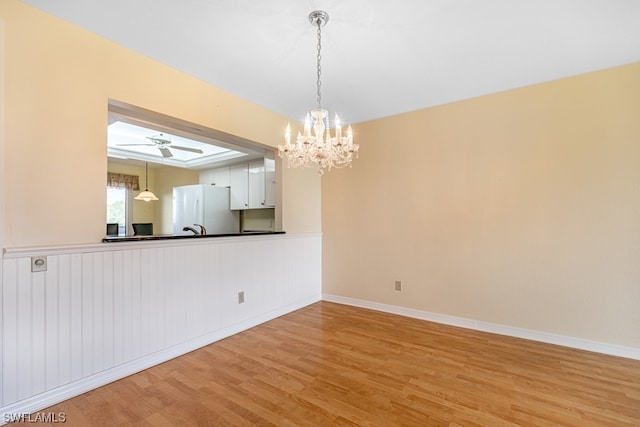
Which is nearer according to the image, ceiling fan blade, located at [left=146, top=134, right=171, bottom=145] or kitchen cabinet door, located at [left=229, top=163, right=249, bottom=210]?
ceiling fan blade, located at [left=146, top=134, right=171, bottom=145]

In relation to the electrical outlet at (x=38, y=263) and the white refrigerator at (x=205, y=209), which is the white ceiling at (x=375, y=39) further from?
the white refrigerator at (x=205, y=209)

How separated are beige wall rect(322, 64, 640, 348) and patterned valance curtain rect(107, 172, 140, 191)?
5.13m

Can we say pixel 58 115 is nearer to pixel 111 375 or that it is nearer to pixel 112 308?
pixel 112 308

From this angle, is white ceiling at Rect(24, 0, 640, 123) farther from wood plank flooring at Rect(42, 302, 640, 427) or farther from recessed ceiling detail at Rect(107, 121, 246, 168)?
wood plank flooring at Rect(42, 302, 640, 427)

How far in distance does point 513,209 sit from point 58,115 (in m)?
4.07

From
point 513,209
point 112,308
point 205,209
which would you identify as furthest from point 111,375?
point 513,209

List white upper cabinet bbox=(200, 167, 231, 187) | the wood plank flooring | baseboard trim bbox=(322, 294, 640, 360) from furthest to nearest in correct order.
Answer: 1. white upper cabinet bbox=(200, 167, 231, 187)
2. baseboard trim bbox=(322, 294, 640, 360)
3. the wood plank flooring

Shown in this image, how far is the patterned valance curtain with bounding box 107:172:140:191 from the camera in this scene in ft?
19.0

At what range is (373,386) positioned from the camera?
79.8 inches

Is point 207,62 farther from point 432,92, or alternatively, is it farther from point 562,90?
point 562,90

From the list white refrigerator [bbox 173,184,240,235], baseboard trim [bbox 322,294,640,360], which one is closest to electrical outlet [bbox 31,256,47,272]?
white refrigerator [bbox 173,184,240,235]

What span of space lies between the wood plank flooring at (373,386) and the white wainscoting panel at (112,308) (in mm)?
156

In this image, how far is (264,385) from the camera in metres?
2.04

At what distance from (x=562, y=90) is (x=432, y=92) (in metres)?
1.21
